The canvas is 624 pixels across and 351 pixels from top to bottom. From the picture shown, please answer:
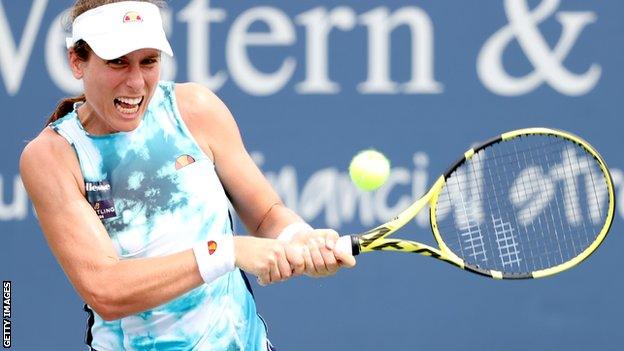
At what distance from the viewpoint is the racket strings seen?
530cm

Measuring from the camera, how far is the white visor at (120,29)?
3213 millimetres

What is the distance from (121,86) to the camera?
3.24m

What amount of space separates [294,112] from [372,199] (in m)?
0.52

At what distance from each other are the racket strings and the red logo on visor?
6.94 feet

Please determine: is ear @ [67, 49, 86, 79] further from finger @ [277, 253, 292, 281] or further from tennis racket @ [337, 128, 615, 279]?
tennis racket @ [337, 128, 615, 279]

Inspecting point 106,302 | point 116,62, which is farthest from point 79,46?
point 106,302

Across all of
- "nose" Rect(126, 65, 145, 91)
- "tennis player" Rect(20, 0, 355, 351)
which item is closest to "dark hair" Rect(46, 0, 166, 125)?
"tennis player" Rect(20, 0, 355, 351)

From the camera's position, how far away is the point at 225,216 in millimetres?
3469

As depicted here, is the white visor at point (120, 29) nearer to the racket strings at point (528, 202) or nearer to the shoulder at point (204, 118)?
the shoulder at point (204, 118)

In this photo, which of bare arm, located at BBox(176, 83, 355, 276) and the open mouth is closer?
the open mouth

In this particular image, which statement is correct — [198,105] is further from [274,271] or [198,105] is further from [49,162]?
[274,271]

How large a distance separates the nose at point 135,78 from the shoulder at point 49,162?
24 centimetres

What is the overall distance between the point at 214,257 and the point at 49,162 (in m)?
0.48

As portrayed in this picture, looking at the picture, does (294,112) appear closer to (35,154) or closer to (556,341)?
(556,341)
